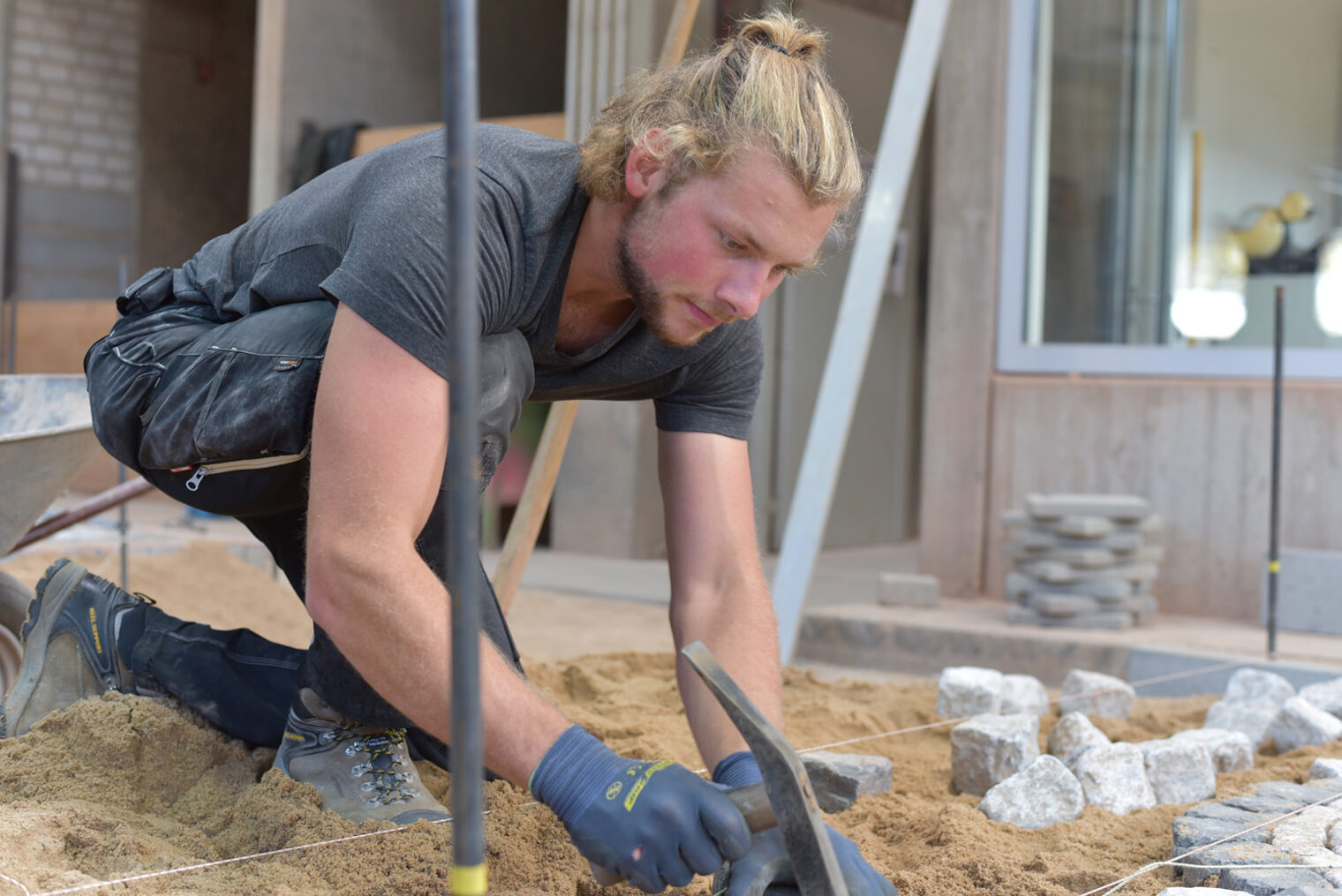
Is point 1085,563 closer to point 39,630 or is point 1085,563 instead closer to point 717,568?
point 717,568

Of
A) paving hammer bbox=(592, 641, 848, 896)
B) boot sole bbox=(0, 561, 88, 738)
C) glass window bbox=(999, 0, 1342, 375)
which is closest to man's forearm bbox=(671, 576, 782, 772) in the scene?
paving hammer bbox=(592, 641, 848, 896)

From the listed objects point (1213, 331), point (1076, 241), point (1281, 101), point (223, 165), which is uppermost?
point (223, 165)

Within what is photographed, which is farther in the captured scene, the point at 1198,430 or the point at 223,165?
the point at 223,165

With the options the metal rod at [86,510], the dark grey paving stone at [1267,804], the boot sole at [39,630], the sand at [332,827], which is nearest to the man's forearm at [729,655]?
the sand at [332,827]

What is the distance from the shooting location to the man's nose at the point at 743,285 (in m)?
1.56

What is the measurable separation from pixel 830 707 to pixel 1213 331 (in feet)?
7.05

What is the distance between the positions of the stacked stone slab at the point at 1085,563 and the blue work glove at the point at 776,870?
2.22 metres

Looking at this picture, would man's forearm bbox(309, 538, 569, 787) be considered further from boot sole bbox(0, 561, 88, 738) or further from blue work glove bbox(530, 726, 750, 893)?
boot sole bbox(0, 561, 88, 738)

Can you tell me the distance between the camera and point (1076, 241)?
4273 mm

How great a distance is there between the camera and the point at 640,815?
1.30 metres

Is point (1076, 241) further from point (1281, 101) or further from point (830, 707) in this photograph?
point (830, 707)

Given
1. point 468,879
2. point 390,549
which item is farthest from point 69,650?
point 468,879

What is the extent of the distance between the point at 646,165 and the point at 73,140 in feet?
28.5

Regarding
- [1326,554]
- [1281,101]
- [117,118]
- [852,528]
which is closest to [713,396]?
[1326,554]
